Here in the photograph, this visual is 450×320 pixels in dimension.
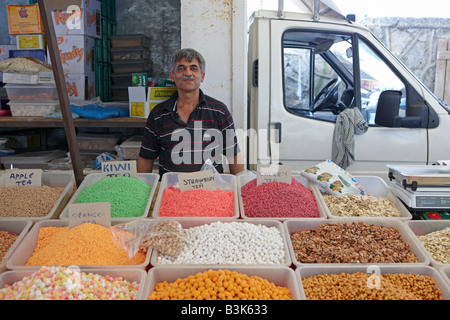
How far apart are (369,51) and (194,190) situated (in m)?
1.69

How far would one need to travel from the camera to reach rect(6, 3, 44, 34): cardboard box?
3160 mm

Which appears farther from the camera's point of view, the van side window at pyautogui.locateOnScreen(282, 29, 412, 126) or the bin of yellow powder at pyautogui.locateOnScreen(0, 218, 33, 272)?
the van side window at pyautogui.locateOnScreen(282, 29, 412, 126)

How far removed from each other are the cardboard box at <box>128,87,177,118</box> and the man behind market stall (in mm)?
443

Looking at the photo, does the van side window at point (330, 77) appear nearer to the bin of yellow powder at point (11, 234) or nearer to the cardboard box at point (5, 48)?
the bin of yellow powder at point (11, 234)

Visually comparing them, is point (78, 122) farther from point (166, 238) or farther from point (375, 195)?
point (375, 195)

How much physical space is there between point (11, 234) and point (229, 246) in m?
0.80

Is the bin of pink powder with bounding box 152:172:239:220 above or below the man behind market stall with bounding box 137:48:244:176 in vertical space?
below

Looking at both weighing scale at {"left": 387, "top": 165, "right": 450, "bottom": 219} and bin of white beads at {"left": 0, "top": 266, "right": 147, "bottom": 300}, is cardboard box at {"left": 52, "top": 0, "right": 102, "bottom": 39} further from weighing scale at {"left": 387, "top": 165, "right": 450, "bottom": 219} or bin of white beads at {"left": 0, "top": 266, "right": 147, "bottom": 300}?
weighing scale at {"left": 387, "top": 165, "right": 450, "bottom": 219}

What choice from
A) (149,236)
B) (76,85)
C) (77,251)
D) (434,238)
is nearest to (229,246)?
(149,236)

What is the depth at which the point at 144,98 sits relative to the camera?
2812mm

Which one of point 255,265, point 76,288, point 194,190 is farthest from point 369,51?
point 76,288

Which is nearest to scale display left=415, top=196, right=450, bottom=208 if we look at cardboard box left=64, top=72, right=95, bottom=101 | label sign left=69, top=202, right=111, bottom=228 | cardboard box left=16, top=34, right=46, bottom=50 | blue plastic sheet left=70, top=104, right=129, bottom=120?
label sign left=69, top=202, right=111, bottom=228

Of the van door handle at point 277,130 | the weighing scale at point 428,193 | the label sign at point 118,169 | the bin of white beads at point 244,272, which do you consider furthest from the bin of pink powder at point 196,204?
the van door handle at point 277,130

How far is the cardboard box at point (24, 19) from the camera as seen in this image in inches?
124
